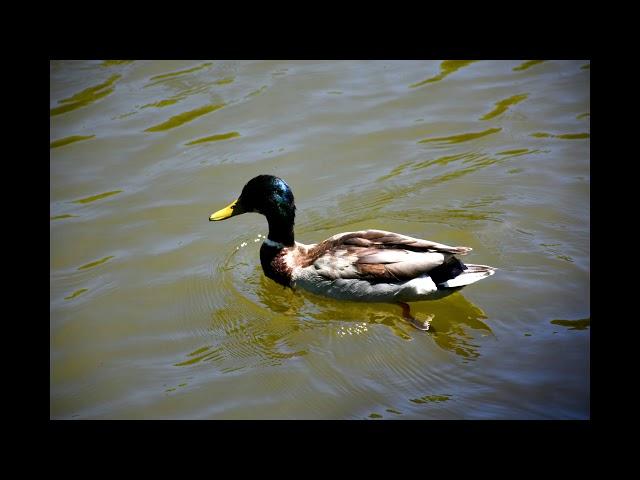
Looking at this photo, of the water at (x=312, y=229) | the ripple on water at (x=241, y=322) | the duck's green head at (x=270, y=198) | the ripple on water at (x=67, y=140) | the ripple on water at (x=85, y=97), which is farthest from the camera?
the ripple on water at (x=85, y=97)

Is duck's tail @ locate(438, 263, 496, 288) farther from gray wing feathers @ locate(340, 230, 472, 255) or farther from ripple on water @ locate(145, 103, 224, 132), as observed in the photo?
ripple on water @ locate(145, 103, 224, 132)

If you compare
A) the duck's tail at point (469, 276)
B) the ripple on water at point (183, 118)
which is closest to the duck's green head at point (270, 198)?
the duck's tail at point (469, 276)

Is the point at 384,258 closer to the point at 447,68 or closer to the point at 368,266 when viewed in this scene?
the point at 368,266

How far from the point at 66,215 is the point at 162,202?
3.35 ft

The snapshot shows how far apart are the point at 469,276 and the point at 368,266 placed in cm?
81

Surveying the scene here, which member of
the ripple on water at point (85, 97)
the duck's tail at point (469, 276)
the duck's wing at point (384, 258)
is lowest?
the duck's tail at point (469, 276)

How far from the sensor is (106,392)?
5395 millimetres

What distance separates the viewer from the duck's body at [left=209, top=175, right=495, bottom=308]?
5715 millimetres

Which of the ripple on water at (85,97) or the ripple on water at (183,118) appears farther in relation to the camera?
the ripple on water at (85,97)

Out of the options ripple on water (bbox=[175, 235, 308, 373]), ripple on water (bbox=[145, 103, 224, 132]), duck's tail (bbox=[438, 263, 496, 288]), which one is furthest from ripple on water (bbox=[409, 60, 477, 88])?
duck's tail (bbox=[438, 263, 496, 288])

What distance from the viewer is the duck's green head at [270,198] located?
21.1 feet

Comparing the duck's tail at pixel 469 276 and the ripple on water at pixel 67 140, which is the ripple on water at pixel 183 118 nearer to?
the ripple on water at pixel 67 140

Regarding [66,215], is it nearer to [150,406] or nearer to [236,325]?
[236,325]
